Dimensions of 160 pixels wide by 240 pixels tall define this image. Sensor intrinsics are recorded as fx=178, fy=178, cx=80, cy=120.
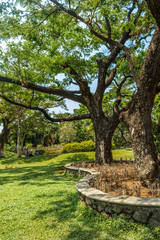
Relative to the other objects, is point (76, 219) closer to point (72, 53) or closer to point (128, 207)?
point (128, 207)

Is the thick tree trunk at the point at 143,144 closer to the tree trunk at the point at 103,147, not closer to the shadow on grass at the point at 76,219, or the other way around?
the shadow on grass at the point at 76,219

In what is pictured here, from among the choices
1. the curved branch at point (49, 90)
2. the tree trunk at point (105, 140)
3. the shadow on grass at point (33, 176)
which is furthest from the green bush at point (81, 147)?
the curved branch at point (49, 90)

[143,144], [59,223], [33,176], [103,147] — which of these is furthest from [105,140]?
[59,223]

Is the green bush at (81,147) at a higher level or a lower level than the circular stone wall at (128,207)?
higher

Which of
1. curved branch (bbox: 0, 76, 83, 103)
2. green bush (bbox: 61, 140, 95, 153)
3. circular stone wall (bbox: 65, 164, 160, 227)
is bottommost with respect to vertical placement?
circular stone wall (bbox: 65, 164, 160, 227)

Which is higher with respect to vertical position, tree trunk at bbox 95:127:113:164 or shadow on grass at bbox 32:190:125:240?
tree trunk at bbox 95:127:113:164

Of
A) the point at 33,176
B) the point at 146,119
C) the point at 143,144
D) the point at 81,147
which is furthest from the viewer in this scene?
the point at 81,147

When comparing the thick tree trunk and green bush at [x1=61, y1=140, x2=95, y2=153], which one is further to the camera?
green bush at [x1=61, y1=140, x2=95, y2=153]

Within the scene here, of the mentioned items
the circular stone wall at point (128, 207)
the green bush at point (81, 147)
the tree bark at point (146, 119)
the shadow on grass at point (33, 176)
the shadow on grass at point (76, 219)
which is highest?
the tree bark at point (146, 119)

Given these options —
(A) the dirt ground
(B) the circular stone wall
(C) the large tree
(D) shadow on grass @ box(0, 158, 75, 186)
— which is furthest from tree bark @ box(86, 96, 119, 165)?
(B) the circular stone wall

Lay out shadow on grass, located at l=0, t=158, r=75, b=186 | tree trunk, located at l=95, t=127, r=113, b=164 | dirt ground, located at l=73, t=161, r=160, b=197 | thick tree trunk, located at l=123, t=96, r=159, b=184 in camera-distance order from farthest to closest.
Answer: tree trunk, located at l=95, t=127, r=113, b=164 < shadow on grass, located at l=0, t=158, r=75, b=186 < thick tree trunk, located at l=123, t=96, r=159, b=184 < dirt ground, located at l=73, t=161, r=160, b=197

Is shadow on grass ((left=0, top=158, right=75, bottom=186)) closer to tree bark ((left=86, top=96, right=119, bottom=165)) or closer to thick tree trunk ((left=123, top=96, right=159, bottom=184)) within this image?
tree bark ((left=86, top=96, right=119, bottom=165))

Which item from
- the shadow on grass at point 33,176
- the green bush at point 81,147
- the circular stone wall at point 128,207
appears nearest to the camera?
the circular stone wall at point 128,207

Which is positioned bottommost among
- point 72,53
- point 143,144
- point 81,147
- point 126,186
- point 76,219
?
point 76,219
